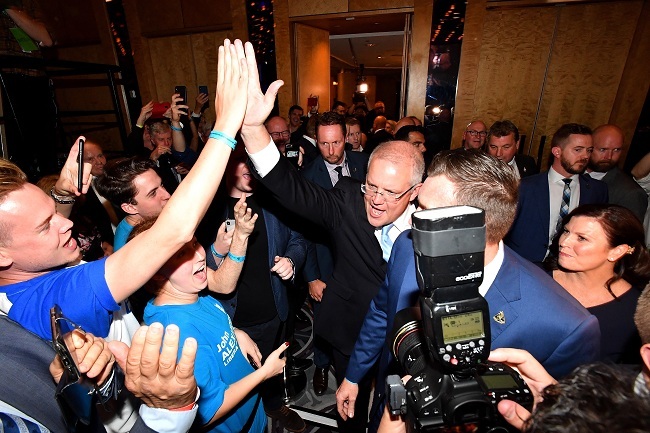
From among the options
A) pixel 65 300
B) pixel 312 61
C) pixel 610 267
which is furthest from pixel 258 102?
pixel 312 61

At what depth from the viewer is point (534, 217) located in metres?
2.90

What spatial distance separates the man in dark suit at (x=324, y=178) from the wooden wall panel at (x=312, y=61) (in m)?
4.11

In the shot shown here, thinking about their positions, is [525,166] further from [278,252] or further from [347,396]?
[347,396]

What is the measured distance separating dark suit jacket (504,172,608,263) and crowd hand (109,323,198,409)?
3.00 m

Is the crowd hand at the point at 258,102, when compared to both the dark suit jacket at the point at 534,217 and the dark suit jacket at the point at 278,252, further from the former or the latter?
the dark suit jacket at the point at 534,217

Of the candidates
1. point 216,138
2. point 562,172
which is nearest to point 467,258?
point 216,138

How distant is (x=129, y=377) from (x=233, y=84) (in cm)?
99

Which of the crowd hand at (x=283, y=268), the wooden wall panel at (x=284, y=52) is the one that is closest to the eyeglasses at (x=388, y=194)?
the crowd hand at (x=283, y=268)

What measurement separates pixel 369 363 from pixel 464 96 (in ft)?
19.0

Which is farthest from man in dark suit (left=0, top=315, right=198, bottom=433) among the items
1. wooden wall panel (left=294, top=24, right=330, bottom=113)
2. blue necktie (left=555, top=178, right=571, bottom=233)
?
wooden wall panel (left=294, top=24, right=330, bottom=113)

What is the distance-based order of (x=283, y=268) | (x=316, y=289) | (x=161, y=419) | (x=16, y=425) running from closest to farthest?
(x=16, y=425) < (x=161, y=419) < (x=283, y=268) < (x=316, y=289)

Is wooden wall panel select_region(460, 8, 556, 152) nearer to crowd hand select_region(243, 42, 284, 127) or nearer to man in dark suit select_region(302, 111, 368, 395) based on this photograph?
man in dark suit select_region(302, 111, 368, 395)

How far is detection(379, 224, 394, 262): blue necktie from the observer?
2.01 meters

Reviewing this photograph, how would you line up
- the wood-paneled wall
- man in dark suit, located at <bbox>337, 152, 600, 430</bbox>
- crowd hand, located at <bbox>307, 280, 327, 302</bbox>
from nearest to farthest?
man in dark suit, located at <bbox>337, 152, 600, 430</bbox> → crowd hand, located at <bbox>307, 280, 327, 302</bbox> → the wood-paneled wall
